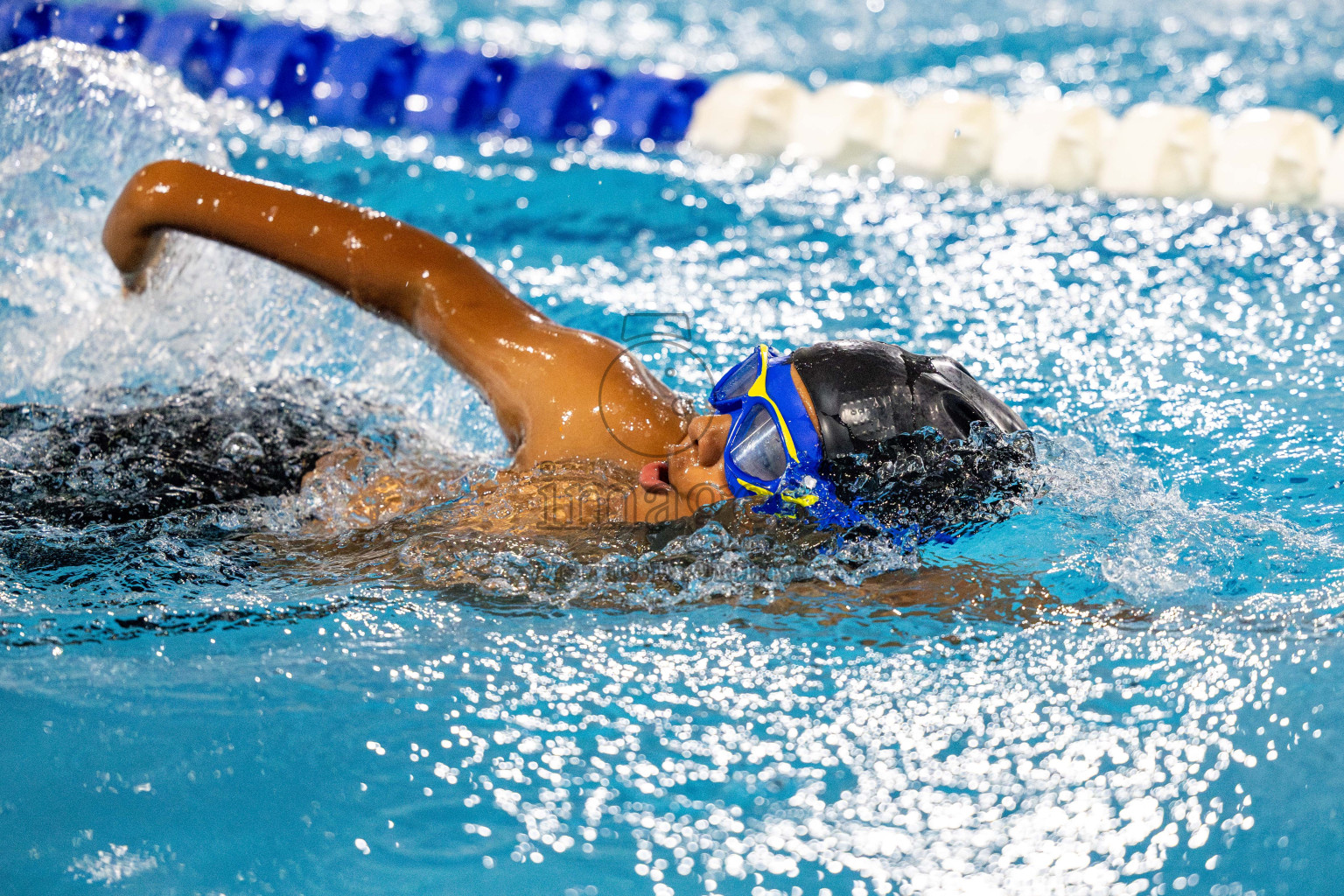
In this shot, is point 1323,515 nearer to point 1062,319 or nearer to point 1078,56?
point 1062,319

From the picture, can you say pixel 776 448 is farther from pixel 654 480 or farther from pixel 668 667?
pixel 668 667

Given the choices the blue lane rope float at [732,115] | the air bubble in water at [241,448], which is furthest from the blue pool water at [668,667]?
the blue lane rope float at [732,115]

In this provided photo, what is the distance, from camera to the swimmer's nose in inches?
85.0

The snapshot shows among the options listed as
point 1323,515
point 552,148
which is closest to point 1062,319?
point 1323,515

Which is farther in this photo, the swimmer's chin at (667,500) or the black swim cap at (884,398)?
the swimmer's chin at (667,500)

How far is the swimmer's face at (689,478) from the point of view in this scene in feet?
7.09

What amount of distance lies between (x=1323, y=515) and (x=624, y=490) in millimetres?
1520

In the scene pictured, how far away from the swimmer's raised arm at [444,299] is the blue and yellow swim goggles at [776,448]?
0.72 feet

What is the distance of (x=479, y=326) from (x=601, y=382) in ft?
0.97

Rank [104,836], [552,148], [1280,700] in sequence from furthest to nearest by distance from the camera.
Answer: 1. [552,148]
2. [1280,700]
3. [104,836]

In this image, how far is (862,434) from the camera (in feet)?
6.53

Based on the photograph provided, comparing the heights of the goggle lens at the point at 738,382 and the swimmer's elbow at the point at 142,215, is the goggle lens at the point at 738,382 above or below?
below

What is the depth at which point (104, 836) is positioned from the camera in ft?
5.77

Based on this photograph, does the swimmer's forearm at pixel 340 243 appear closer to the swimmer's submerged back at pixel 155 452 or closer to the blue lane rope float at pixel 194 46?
the swimmer's submerged back at pixel 155 452
